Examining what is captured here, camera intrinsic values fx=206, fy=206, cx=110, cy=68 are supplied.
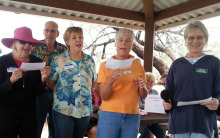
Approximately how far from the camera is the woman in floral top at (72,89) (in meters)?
2.12

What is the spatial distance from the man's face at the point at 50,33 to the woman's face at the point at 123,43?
1.11 m

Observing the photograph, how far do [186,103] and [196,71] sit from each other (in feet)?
0.92

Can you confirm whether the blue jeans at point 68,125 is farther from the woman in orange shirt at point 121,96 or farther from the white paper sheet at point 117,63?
the white paper sheet at point 117,63

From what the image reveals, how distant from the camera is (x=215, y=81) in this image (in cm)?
167

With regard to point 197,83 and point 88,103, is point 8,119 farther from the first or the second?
point 197,83

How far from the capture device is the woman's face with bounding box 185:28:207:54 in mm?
1721

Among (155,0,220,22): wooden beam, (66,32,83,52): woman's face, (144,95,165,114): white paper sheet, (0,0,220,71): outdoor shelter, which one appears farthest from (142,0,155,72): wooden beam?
(66,32,83,52): woman's face

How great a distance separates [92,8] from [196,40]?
10.8ft

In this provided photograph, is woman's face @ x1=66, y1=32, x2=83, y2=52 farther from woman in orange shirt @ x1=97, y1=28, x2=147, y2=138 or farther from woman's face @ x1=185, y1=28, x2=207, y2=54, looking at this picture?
woman's face @ x1=185, y1=28, x2=207, y2=54

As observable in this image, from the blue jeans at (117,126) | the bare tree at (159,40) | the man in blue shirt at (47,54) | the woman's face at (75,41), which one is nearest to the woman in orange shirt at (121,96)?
the blue jeans at (117,126)

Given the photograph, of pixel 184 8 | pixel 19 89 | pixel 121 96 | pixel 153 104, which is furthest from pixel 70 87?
pixel 184 8

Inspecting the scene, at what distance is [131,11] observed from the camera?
16.8 feet

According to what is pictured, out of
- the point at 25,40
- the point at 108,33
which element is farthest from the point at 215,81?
the point at 108,33

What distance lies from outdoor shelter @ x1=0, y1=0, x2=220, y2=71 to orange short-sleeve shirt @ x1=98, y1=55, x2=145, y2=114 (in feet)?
9.04
